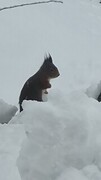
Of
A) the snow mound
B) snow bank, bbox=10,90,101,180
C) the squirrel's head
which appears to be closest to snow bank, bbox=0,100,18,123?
snow bank, bbox=10,90,101,180

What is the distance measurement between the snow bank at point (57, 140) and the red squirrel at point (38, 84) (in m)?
0.94

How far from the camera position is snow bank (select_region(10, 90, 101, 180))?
2004 millimetres

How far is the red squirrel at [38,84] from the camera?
3314 millimetres

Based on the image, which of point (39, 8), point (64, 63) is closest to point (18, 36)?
point (64, 63)

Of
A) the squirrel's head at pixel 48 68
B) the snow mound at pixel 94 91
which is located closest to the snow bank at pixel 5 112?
the snow mound at pixel 94 91

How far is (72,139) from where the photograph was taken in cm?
212

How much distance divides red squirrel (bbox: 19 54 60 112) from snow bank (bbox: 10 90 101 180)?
94cm

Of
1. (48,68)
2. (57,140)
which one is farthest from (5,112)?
(48,68)

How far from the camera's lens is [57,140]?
82.0 inches

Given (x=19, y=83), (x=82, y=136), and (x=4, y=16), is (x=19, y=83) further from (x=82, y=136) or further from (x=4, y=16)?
(x=82, y=136)

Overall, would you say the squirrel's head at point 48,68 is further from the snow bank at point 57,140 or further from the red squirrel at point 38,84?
the snow bank at point 57,140

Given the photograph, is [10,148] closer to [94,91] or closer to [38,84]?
[94,91]

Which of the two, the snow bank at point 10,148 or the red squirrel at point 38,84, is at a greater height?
the snow bank at point 10,148

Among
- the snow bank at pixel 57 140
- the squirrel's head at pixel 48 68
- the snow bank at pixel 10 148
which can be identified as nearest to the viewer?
the snow bank at pixel 10 148
